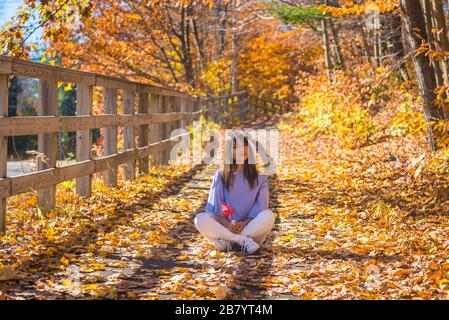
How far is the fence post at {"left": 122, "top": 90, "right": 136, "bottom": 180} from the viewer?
10930 millimetres

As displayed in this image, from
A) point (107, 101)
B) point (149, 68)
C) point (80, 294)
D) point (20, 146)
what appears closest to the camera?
point (80, 294)

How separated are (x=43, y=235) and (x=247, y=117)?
109 feet

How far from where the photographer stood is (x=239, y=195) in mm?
6617

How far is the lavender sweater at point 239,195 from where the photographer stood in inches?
259

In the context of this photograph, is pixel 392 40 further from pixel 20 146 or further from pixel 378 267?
pixel 20 146

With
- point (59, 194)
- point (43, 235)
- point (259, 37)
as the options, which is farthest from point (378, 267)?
point (259, 37)

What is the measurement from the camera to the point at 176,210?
350 inches

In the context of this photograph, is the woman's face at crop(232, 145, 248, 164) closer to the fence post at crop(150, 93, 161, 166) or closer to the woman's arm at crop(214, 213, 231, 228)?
the woman's arm at crop(214, 213, 231, 228)

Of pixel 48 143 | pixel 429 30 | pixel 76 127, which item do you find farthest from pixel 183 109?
pixel 48 143

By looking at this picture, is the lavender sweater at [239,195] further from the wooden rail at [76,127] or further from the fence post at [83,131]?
the fence post at [83,131]

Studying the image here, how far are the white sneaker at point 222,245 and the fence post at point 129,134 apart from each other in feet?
16.0

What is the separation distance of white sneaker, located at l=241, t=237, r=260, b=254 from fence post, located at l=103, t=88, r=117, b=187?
4.06 meters

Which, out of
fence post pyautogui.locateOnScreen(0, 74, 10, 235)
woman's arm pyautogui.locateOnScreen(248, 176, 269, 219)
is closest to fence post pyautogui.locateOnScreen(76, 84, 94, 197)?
fence post pyautogui.locateOnScreen(0, 74, 10, 235)

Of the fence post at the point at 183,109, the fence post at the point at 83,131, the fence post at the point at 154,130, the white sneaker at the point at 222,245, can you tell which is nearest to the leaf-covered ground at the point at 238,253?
the white sneaker at the point at 222,245
